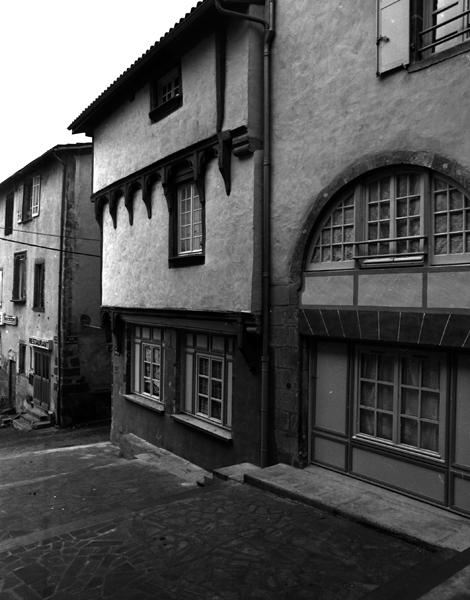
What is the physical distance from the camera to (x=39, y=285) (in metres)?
19.1

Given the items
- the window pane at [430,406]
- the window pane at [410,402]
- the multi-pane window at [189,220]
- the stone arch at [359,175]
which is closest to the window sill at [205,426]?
the stone arch at [359,175]

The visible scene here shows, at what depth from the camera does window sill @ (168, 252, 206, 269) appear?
30.3ft

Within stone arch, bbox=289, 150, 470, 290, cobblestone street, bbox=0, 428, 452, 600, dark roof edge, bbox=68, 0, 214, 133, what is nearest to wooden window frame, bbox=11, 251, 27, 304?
dark roof edge, bbox=68, 0, 214, 133

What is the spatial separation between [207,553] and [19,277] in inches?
723

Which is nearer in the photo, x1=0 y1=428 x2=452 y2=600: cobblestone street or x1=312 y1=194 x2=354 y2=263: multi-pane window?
x1=0 y1=428 x2=452 y2=600: cobblestone street

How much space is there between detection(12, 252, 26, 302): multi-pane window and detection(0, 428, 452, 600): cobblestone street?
14920mm

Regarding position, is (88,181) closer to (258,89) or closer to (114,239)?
(114,239)

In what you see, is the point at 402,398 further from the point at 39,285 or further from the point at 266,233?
the point at 39,285

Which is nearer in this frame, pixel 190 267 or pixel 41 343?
pixel 190 267

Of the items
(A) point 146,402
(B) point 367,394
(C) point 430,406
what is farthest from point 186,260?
(C) point 430,406

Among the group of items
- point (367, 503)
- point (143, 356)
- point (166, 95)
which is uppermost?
point (166, 95)

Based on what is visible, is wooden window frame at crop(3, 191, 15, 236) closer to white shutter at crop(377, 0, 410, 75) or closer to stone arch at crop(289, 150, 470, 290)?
stone arch at crop(289, 150, 470, 290)

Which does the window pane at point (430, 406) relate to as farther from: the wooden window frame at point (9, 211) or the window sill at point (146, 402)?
the wooden window frame at point (9, 211)

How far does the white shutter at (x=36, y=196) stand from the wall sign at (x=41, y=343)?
14.9 ft
